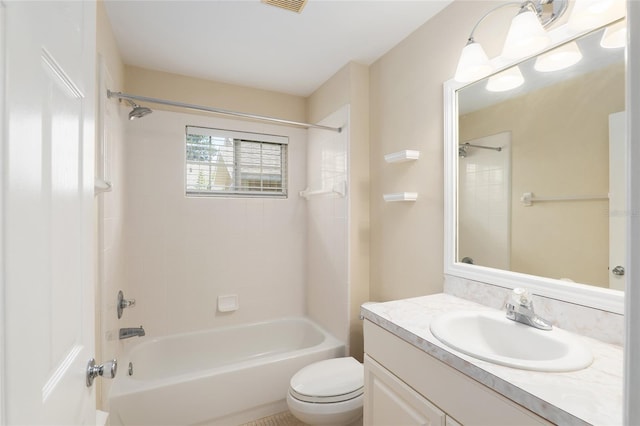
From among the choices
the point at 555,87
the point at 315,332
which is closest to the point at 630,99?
the point at 555,87

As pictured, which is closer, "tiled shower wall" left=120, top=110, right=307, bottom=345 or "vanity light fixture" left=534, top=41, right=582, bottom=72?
"vanity light fixture" left=534, top=41, right=582, bottom=72

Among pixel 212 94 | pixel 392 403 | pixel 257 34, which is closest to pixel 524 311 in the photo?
pixel 392 403

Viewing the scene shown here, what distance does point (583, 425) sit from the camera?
0.62 meters

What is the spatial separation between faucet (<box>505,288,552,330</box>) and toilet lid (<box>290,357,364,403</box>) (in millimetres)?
914

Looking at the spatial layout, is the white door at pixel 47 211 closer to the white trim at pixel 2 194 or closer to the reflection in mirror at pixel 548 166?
the white trim at pixel 2 194

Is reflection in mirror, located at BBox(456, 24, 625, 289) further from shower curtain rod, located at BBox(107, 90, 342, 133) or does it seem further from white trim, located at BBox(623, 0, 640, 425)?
shower curtain rod, located at BBox(107, 90, 342, 133)

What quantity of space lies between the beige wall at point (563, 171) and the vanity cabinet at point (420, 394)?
607 mm

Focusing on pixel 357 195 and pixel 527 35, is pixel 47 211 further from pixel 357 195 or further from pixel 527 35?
pixel 357 195

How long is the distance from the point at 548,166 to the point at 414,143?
0.73 metres

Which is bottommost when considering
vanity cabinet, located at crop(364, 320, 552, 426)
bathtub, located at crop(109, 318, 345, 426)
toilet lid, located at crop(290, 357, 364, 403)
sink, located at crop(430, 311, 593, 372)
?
bathtub, located at crop(109, 318, 345, 426)

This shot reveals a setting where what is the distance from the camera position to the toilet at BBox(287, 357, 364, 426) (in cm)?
153

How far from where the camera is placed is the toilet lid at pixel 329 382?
61.7 inches

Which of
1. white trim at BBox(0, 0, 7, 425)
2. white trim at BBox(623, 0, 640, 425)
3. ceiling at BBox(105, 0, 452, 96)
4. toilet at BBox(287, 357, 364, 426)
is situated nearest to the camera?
white trim at BBox(623, 0, 640, 425)

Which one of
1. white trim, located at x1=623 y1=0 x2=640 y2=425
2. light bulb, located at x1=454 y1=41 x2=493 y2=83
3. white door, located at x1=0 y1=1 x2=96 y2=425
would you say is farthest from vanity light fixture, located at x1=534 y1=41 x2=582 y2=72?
white door, located at x1=0 y1=1 x2=96 y2=425
